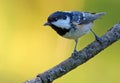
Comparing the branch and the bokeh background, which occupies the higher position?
the branch

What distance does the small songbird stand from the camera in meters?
1.21

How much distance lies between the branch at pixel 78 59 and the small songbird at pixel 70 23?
50 mm

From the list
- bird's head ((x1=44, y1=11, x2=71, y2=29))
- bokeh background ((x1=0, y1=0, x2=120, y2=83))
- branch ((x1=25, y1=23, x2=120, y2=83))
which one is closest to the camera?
branch ((x1=25, y1=23, x2=120, y2=83))

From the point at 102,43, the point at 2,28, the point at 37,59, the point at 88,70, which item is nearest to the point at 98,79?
the point at 88,70

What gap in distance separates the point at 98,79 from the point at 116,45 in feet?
0.71

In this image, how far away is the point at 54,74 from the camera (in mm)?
1085

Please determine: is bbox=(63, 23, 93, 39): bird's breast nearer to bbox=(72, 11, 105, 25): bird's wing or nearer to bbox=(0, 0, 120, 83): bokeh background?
bbox=(72, 11, 105, 25): bird's wing

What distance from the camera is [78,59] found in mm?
1129

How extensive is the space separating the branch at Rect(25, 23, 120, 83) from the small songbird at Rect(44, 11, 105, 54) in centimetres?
Result: 5

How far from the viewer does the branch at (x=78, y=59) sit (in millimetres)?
1088

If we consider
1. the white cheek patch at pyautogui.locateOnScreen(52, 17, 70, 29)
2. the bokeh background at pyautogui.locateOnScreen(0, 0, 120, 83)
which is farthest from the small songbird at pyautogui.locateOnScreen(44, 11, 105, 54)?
the bokeh background at pyautogui.locateOnScreen(0, 0, 120, 83)

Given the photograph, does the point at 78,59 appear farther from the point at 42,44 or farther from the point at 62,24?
the point at 42,44

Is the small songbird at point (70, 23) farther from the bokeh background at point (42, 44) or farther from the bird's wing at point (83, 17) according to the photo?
the bokeh background at point (42, 44)

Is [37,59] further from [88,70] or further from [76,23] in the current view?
[76,23]
